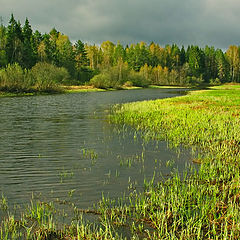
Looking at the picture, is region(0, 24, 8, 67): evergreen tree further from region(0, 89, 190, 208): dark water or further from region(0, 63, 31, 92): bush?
region(0, 89, 190, 208): dark water

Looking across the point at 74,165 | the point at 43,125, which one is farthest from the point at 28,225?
the point at 43,125

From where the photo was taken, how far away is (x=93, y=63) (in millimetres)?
139125

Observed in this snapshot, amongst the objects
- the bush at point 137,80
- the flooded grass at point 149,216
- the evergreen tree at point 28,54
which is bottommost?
the flooded grass at point 149,216

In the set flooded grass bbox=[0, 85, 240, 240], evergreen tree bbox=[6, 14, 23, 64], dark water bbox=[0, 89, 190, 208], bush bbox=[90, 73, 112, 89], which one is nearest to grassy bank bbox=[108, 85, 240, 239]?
flooded grass bbox=[0, 85, 240, 240]

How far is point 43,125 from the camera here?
66.9 feet

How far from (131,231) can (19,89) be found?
192ft

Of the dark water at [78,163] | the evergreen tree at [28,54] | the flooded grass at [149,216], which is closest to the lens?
the flooded grass at [149,216]

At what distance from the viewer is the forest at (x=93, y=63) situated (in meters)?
65.0

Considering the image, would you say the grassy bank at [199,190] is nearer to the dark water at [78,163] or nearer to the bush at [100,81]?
the dark water at [78,163]

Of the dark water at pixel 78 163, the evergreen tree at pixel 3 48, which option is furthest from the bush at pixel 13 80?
the dark water at pixel 78 163

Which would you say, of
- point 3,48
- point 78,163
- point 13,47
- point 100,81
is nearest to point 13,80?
point 3,48

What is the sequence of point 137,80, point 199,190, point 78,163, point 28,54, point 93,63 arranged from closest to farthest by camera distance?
point 199,190, point 78,163, point 28,54, point 137,80, point 93,63

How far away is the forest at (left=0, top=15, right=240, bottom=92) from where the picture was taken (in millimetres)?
65012

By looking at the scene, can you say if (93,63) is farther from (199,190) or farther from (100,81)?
(199,190)
